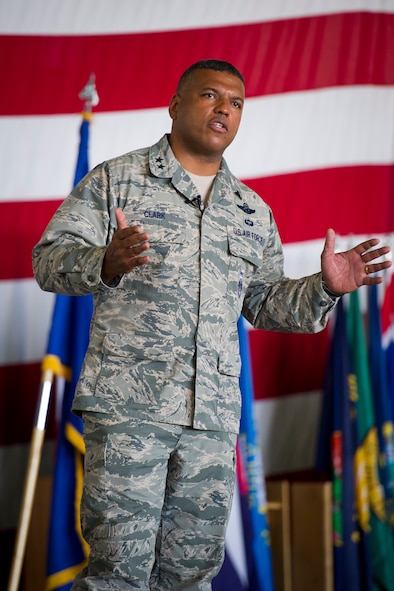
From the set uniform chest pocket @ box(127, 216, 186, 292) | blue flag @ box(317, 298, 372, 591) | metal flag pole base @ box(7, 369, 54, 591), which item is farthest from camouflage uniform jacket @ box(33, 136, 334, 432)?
blue flag @ box(317, 298, 372, 591)

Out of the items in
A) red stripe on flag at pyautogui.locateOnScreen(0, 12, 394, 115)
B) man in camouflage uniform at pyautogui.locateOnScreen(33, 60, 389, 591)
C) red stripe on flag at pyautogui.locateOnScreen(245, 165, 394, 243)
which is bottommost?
man in camouflage uniform at pyautogui.locateOnScreen(33, 60, 389, 591)

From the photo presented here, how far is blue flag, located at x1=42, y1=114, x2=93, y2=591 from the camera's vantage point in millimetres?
2672

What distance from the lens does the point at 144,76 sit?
11.0ft

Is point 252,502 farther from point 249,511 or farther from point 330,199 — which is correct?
point 330,199

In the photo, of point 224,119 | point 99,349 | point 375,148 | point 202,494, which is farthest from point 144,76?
Result: point 202,494

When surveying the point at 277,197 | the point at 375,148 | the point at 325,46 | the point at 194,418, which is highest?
the point at 325,46

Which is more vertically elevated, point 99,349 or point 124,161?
point 124,161

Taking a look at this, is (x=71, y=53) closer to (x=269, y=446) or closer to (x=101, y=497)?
(x=269, y=446)

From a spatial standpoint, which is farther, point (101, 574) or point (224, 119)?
point (224, 119)

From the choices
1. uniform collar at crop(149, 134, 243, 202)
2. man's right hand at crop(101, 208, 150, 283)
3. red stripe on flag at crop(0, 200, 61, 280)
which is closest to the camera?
man's right hand at crop(101, 208, 150, 283)

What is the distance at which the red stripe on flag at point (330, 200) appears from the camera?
3523mm

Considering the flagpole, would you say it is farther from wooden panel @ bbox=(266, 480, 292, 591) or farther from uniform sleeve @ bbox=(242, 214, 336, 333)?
wooden panel @ bbox=(266, 480, 292, 591)

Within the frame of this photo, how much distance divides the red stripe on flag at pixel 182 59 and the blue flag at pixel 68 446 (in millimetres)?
493

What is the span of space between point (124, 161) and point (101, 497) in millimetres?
790
